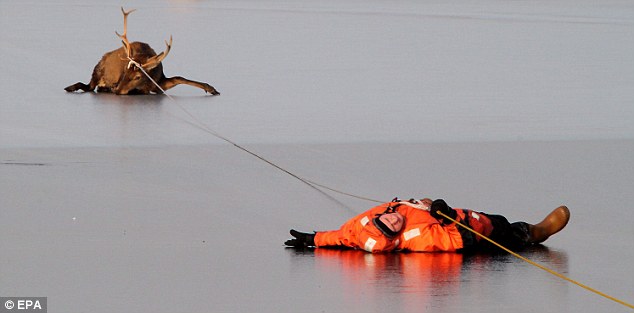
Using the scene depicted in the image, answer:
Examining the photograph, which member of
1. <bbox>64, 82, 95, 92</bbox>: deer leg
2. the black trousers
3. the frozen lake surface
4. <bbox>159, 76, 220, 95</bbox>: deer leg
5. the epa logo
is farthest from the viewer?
<bbox>64, 82, 95, 92</bbox>: deer leg

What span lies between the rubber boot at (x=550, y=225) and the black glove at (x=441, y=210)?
530 millimetres

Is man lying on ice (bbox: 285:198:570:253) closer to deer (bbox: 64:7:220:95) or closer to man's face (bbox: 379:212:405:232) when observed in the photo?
man's face (bbox: 379:212:405:232)

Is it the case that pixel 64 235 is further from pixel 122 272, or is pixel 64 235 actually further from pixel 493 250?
pixel 493 250

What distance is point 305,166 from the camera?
10.4 m

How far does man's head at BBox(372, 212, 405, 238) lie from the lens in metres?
7.37

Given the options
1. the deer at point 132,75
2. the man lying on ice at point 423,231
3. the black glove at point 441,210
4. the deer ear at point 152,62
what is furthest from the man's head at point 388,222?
the deer ear at point 152,62

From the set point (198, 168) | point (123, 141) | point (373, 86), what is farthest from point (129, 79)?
point (198, 168)

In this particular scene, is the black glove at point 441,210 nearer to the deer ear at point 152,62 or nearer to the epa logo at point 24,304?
the epa logo at point 24,304

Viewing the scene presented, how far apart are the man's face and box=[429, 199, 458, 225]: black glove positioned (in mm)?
176

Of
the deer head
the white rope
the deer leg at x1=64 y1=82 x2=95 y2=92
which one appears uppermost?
the deer head

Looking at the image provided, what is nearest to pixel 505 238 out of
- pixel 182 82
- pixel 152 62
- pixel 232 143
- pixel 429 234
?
pixel 429 234

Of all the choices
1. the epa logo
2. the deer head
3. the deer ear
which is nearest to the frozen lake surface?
the epa logo

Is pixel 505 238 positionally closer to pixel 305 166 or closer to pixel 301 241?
pixel 301 241

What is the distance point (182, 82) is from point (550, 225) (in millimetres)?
A: 8346
